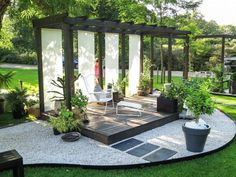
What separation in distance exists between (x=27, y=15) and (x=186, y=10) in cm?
880

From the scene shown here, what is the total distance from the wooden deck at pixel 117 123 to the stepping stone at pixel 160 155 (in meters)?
0.94

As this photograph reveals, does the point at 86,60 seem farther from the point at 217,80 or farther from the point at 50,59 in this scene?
the point at 217,80

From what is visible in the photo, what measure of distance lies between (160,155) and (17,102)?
446cm

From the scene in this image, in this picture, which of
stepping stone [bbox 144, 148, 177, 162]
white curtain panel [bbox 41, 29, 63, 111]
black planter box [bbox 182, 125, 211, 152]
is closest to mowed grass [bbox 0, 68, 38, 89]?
white curtain panel [bbox 41, 29, 63, 111]

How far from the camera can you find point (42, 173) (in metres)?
3.97

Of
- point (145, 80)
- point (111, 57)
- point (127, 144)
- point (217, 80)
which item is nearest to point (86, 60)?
point (111, 57)

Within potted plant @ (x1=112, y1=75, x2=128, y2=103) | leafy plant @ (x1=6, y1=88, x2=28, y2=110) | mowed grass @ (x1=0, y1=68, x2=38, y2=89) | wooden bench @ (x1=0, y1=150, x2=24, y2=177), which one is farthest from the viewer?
mowed grass @ (x1=0, y1=68, x2=38, y2=89)

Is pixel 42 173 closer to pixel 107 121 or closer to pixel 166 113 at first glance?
pixel 107 121

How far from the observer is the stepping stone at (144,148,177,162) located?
4.36 meters

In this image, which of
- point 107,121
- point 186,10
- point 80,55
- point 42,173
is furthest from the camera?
point 186,10

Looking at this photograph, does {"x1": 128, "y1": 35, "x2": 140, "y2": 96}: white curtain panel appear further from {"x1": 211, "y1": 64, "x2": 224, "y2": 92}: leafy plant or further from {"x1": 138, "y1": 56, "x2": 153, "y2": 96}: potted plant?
{"x1": 211, "y1": 64, "x2": 224, "y2": 92}: leafy plant

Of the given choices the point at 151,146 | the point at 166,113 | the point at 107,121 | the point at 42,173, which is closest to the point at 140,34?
the point at 166,113

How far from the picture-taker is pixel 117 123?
5863 mm

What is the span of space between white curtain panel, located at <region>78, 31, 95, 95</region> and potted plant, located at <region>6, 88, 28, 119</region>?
5.26 feet
